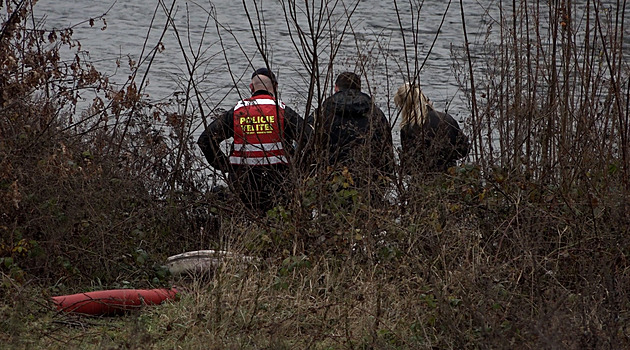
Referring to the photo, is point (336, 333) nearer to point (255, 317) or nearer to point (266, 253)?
point (255, 317)

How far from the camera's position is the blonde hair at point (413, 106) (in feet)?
25.0

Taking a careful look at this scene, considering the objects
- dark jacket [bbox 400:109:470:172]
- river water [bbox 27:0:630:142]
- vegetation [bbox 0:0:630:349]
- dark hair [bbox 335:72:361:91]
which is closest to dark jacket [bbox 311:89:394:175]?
dark hair [bbox 335:72:361:91]

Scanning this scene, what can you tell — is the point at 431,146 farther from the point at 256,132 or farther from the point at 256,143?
the point at 256,143

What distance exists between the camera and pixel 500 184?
657cm

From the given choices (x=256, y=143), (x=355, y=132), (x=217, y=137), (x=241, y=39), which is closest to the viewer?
(x=355, y=132)

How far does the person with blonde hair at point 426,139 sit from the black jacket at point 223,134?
92cm

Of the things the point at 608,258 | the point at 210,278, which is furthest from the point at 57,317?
the point at 608,258

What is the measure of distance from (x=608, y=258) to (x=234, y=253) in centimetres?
239

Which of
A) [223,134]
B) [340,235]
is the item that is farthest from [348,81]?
[340,235]

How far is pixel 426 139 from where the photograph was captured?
25.3 feet

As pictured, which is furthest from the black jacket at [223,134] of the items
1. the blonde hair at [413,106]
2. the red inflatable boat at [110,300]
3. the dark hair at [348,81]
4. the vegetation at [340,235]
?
the red inflatable boat at [110,300]

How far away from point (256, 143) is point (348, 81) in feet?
3.24

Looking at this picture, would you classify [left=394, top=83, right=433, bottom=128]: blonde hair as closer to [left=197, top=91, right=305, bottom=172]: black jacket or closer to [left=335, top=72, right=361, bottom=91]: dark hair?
[left=335, top=72, right=361, bottom=91]: dark hair

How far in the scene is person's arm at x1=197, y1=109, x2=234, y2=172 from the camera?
8078 mm
